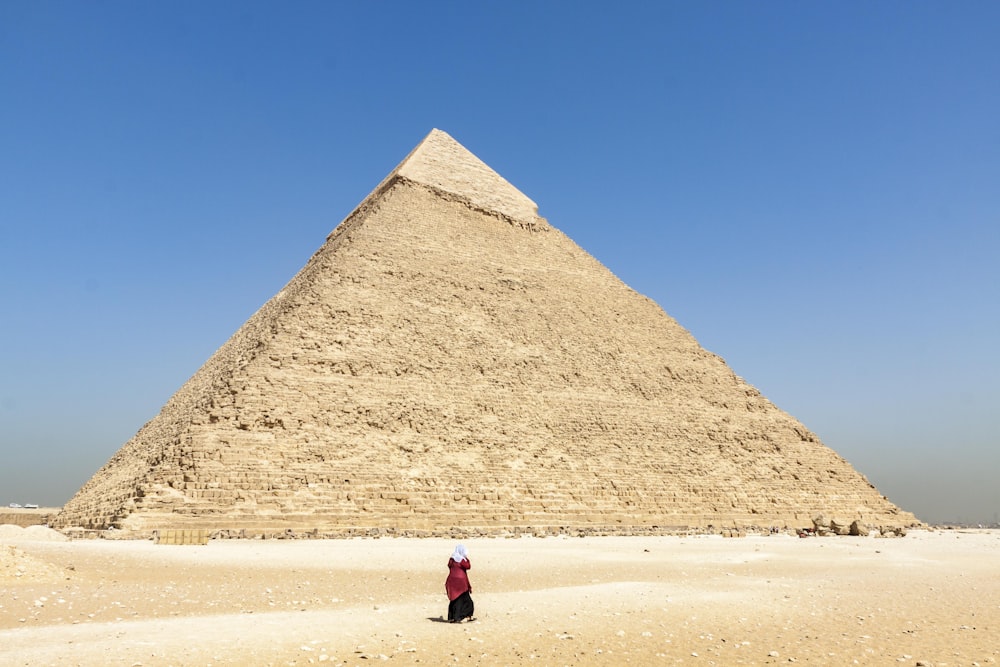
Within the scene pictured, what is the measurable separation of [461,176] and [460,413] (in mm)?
14817

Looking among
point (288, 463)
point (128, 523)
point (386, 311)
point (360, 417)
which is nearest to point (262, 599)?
point (128, 523)

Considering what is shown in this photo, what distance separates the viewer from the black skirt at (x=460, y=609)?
636 cm

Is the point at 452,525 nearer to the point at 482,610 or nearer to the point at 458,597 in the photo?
the point at 482,610

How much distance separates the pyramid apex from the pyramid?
12 cm

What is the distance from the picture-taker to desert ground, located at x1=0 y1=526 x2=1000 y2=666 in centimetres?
521

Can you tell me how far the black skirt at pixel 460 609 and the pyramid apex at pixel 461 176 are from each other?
26786mm

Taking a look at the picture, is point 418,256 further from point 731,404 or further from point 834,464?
point 834,464

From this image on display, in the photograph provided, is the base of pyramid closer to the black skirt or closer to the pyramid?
the pyramid

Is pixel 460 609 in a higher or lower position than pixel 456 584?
lower

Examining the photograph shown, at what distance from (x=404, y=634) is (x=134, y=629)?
2000mm

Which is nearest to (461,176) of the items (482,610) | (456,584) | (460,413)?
(460,413)

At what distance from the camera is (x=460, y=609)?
6.40 m

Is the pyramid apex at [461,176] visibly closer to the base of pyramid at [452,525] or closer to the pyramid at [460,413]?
the pyramid at [460,413]

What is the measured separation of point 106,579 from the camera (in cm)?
862
